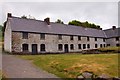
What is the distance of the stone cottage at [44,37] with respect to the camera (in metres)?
39.9

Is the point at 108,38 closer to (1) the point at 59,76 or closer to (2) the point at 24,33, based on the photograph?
(2) the point at 24,33

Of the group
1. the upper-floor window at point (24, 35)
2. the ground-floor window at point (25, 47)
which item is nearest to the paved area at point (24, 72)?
the ground-floor window at point (25, 47)

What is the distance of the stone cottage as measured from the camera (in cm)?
3991

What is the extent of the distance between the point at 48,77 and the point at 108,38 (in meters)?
50.0

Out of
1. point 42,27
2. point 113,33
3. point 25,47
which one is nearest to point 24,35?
point 25,47

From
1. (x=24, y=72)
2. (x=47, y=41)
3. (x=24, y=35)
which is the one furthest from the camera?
(x=47, y=41)

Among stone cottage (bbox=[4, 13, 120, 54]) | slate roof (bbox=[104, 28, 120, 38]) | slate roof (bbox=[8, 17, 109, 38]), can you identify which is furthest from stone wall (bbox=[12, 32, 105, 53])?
slate roof (bbox=[104, 28, 120, 38])

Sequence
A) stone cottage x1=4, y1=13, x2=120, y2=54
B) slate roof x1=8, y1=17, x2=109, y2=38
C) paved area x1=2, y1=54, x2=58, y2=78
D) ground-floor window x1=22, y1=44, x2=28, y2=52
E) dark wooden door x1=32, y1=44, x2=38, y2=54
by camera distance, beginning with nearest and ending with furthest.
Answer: paved area x1=2, y1=54, x2=58, y2=78 → stone cottage x1=4, y1=13, x2=120, y2=54 → ground-floor window x1=22, y1=44, x2=28, y2=52 → slate roof x1=8, y1=17, x2=109, y2=38 → dark wooden door x1=32, y1=44, x2=38, y2=54

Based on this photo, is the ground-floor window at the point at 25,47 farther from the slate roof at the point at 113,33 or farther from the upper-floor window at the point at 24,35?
the slate roof at the point at 113,33

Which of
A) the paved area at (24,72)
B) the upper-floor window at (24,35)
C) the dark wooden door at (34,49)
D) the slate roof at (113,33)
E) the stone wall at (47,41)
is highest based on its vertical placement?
the slate roof at (113,33)

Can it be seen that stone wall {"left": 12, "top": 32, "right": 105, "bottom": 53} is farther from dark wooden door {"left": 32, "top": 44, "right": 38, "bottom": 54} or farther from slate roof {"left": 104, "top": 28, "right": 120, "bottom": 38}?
slate roof {"left": 104, "top": 28, "right": 120, "bottom": 38}

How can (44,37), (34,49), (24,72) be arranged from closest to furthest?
(24,72)
(34,49)
(44,37)

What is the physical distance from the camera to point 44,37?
43.9 meters

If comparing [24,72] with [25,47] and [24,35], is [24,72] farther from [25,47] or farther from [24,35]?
[24,35]
